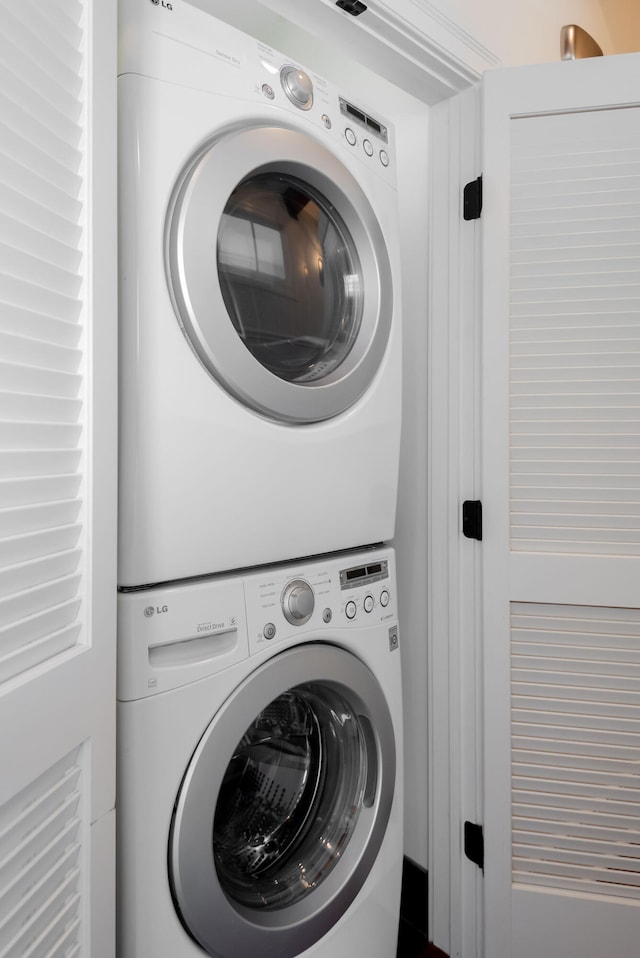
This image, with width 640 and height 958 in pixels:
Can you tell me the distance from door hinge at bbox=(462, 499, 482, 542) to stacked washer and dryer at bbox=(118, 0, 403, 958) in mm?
294

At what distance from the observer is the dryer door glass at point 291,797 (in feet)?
3.51

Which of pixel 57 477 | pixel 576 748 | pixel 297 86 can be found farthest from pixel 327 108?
pixel 576 748

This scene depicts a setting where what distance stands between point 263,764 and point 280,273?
88 cm

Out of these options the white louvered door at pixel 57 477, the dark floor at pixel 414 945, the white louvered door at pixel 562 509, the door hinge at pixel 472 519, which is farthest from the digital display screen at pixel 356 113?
the dark floor at pixel 414 945

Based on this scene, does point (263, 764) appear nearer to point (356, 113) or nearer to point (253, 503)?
point (253, 503)

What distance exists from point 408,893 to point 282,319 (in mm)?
1507

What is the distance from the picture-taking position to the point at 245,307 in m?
1.00

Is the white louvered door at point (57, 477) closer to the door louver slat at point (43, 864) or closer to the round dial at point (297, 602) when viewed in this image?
the door louver slat at point (43, 864)

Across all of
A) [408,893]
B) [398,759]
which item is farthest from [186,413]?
[408,893]

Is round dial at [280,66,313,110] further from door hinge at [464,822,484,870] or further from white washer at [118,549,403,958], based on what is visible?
door hinge at [464,822,484,870]

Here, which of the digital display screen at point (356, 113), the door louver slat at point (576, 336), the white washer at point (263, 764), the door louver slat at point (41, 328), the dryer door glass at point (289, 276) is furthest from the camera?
the door louver slat at point (576, 336)

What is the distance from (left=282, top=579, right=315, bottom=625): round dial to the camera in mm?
1047

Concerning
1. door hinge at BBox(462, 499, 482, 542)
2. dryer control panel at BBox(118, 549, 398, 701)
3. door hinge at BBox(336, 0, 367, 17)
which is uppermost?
door hinge at BBox(336, 0, 367, 17)

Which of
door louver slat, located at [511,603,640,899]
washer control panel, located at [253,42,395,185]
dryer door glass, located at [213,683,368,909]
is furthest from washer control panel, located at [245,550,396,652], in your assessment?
washer control panel, located at [253,42,395,185]
